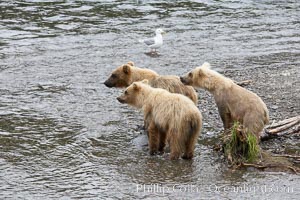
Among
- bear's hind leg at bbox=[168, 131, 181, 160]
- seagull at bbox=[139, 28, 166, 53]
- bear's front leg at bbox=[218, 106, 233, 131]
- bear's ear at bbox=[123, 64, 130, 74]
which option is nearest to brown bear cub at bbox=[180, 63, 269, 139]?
bear's front leg at bbox=[218, 106, 233, 131]

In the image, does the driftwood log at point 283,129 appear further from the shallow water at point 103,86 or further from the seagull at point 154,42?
the seagull at point 154,42

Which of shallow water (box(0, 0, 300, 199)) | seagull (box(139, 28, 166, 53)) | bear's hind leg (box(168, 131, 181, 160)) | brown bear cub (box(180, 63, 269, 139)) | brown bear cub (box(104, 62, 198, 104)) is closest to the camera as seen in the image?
shallow water (box(0, 0, 300, 199))

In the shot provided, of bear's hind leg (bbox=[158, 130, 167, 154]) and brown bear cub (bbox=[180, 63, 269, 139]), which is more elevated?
Result: brown bear cub (bbox=[180, 63, 269, 139])

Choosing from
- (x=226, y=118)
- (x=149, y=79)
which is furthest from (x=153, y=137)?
(x=149, y=79)

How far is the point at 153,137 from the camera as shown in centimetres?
886

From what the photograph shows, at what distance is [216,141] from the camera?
9.48m

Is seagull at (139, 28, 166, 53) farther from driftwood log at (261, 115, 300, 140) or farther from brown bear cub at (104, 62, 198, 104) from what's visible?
driftwood log at (261, 115, 300, 140)

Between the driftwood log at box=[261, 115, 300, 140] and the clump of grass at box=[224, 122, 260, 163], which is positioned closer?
the clump of grass at box=[224, 122, 260, 163]

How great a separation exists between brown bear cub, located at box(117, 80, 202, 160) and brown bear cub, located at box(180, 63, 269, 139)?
699 mm

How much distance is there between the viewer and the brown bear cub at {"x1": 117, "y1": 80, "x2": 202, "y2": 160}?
845 centimetres

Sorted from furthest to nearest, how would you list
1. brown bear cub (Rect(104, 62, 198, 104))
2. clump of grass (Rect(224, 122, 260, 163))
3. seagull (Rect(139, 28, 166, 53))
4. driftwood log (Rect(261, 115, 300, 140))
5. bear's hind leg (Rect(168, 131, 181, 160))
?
seagull (Rect(139, 28, 166, 53)), brown bear cub (Rect(104, 62, 198, 104)), driftwood log (Rect(261, 115, 300, 140)), bear's hind leg (Rect(168, 131, 181, 160)), clump of grass (Rect(224, 122, 260, 163))

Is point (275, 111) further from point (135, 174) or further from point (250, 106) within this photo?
point (135, 174)

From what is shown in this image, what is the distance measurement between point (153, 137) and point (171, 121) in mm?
460

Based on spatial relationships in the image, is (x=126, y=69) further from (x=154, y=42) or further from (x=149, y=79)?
(x=154, y=42)
